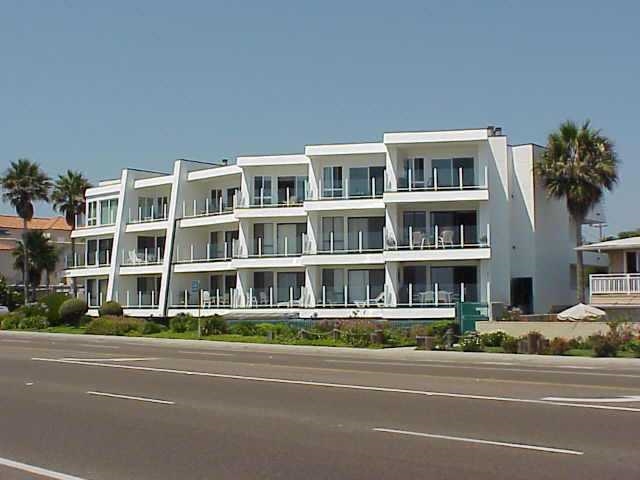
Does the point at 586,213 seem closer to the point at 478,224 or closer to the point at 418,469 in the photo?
the point at 478,224

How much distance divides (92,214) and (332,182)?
2468cm

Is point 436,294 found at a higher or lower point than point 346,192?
lower

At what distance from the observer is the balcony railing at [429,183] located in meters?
49.9

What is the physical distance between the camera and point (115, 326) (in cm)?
5169

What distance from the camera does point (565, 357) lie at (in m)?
31.0

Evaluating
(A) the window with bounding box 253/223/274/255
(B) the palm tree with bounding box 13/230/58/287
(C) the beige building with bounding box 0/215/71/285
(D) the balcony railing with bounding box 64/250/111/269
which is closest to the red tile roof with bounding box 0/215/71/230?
(C) the beige building with bounding box 0/215/71/285

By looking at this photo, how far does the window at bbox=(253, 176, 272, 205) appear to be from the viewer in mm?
56125

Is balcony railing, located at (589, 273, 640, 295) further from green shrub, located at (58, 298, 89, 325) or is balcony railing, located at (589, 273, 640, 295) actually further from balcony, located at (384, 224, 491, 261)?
green shrub, located at (58, 298, 89, 325)

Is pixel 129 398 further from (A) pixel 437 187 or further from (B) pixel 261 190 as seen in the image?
(B) pixel 261 190

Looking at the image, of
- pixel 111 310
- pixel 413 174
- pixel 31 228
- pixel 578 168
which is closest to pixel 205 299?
pixel 111 310

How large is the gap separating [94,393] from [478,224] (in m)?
34.4

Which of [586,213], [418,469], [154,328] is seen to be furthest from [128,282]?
[418,469]

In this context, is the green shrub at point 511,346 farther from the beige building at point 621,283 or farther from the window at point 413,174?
the window at point 413,174

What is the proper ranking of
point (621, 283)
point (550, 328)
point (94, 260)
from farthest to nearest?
point (94, 260) → point (621, 283) → point (550, 328)
